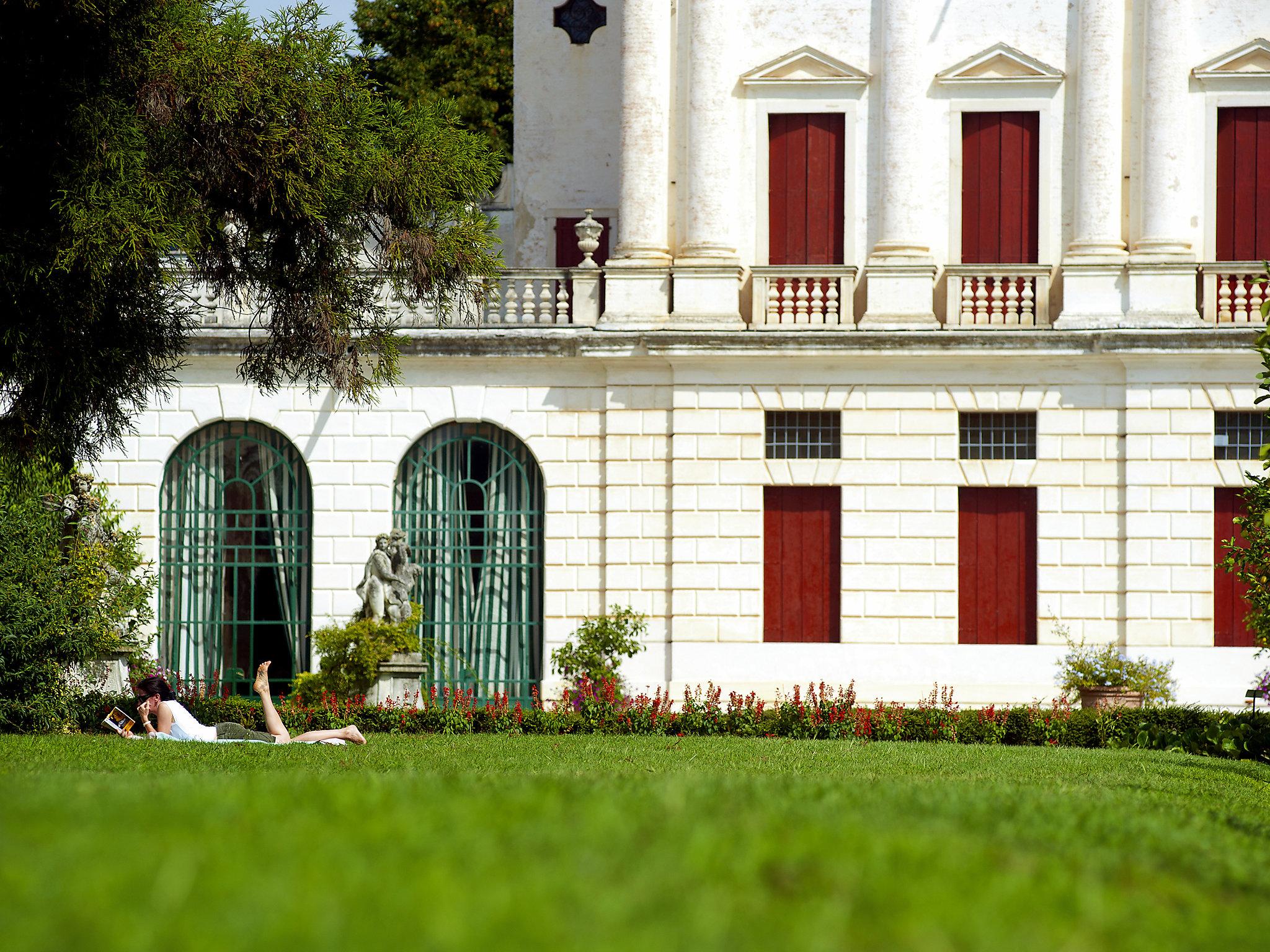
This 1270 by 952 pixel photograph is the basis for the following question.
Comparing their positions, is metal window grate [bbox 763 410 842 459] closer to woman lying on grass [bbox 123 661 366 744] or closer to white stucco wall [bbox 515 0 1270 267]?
white stucco wall [bbox 515 0 1270 267]

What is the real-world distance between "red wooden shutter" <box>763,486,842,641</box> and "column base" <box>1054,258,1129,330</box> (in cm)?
443

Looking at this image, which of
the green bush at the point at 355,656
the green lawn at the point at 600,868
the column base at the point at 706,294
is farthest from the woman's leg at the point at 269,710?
the column base at the point at 706,294

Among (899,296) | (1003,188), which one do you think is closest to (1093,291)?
(1003,188)

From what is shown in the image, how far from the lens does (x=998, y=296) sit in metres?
24.5

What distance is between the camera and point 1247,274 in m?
24.1

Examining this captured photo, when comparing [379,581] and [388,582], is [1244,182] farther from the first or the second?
[379,581]

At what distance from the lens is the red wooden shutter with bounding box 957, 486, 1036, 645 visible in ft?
79.5

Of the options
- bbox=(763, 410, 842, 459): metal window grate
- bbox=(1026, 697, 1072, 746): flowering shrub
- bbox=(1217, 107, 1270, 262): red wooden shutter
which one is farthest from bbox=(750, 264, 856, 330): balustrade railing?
bbox=(1026, 697, 1072, 746): flowering shrub

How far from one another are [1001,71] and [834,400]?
5848mm

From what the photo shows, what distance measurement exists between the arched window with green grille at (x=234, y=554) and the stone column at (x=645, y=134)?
6.25m

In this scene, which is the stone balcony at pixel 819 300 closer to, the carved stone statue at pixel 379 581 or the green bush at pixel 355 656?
the carved stone statue at pixel 379 581

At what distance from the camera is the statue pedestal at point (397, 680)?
22469 mm

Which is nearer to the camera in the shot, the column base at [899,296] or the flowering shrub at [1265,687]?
the flowering shrub at [1265,687]

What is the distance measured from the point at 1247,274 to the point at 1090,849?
1936 centimetres
